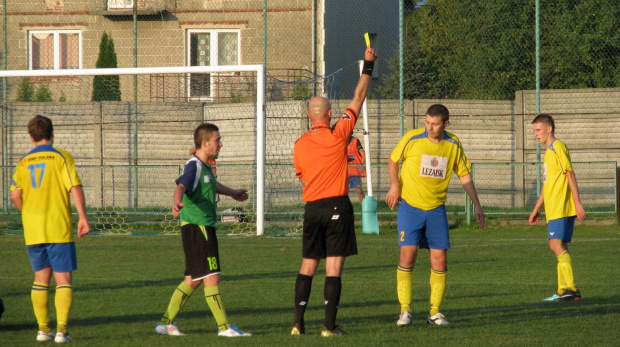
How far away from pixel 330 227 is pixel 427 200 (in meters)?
1.06

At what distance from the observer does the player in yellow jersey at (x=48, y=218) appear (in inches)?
269

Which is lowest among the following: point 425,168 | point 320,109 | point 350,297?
point 350,297

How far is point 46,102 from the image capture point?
21.1 m

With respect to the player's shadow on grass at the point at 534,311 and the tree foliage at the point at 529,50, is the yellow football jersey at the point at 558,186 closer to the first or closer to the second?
the player's shadow on grass at the point at 534,311

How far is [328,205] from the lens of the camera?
707 cm

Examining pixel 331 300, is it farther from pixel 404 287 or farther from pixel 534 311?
pixel 534 311

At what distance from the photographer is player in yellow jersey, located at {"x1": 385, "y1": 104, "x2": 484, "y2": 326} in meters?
7.60

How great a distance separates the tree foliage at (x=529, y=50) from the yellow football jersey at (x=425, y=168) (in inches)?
520

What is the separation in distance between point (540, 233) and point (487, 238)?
155 cm

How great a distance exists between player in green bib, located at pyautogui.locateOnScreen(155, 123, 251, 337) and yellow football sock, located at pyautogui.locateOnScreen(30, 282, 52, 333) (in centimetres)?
89

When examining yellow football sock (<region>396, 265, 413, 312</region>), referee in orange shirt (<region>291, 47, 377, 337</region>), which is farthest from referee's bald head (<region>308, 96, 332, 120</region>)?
yellow football sock (<region>396, 265, 413, 312</region>)

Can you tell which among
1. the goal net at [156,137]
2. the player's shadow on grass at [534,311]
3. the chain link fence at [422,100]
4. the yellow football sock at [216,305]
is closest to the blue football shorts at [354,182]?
the chain link fence at [422,100]

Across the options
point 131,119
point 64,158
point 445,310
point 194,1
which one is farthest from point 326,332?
point 194,1

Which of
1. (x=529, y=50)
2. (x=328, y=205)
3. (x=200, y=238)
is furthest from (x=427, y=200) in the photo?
(x=529, y=50)
